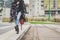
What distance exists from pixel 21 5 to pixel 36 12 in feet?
411

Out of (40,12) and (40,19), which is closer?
(40,19)

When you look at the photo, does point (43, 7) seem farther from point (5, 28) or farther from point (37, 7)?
point (5, 28)

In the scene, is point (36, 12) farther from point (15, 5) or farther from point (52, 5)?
point (15, 5)

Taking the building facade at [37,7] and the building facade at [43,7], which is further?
the building facade at [37,7]

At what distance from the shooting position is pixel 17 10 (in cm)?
1625

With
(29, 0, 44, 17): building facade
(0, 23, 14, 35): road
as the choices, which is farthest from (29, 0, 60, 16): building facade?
(0, 23, 14, 35): road

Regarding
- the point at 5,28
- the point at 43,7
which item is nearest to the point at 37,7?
the point at 43,7

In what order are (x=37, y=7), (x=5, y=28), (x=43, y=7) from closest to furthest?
(x=5, y=28)
(x=43, y=7)
(x=37, y=7)

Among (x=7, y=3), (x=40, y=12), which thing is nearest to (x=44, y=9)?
(x=40, y=12)

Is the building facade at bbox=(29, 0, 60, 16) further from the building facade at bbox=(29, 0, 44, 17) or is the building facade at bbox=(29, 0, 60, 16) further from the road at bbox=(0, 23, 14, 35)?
the road at bbox=(0, 23, 14, 35)

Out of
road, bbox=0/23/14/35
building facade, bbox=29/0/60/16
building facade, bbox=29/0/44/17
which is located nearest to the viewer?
road, bbox=0/23/14/35

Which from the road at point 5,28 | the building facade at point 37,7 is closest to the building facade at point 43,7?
the building facade at point 37,7

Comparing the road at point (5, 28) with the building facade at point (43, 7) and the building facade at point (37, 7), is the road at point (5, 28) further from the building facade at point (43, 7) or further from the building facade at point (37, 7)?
the building facade at point (37, 7)

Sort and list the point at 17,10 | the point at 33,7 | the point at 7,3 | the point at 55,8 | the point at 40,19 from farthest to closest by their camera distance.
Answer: the point at 33,7
the point at 55,8
the point at 7,3
the point at 40,19
the point at 17,10
